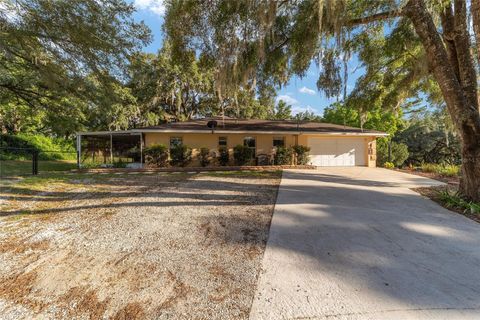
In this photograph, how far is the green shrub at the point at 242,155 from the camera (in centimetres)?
1366

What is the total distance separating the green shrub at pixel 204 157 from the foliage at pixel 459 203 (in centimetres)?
1041

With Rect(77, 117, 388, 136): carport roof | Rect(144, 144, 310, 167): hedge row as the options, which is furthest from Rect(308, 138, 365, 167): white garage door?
Rect(144, 144, 310, 167): hedge row

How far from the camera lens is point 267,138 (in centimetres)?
1491

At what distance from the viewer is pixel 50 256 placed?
318cm

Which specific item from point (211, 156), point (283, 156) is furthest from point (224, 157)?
point (283, 156)

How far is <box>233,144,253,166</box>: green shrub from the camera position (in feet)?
44.8

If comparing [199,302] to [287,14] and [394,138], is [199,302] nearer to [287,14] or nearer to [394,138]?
[287,14]

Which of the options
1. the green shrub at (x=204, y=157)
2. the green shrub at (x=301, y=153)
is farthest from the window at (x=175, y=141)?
the green shrub at (x=301, y=153)

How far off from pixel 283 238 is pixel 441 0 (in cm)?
674

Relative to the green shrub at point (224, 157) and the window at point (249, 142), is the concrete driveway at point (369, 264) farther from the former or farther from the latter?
the window at point (249, 142)

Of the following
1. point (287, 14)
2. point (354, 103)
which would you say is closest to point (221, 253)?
point (287, 14)

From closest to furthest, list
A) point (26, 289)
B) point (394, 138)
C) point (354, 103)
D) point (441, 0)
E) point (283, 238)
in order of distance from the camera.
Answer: point (26, 289)
point (283, 238)
point (441, 0)
point (354, 103)
point (394, 138)

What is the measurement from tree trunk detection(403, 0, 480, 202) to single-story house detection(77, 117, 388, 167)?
8.08m

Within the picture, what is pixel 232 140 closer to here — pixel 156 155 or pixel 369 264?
pixel 156 155
